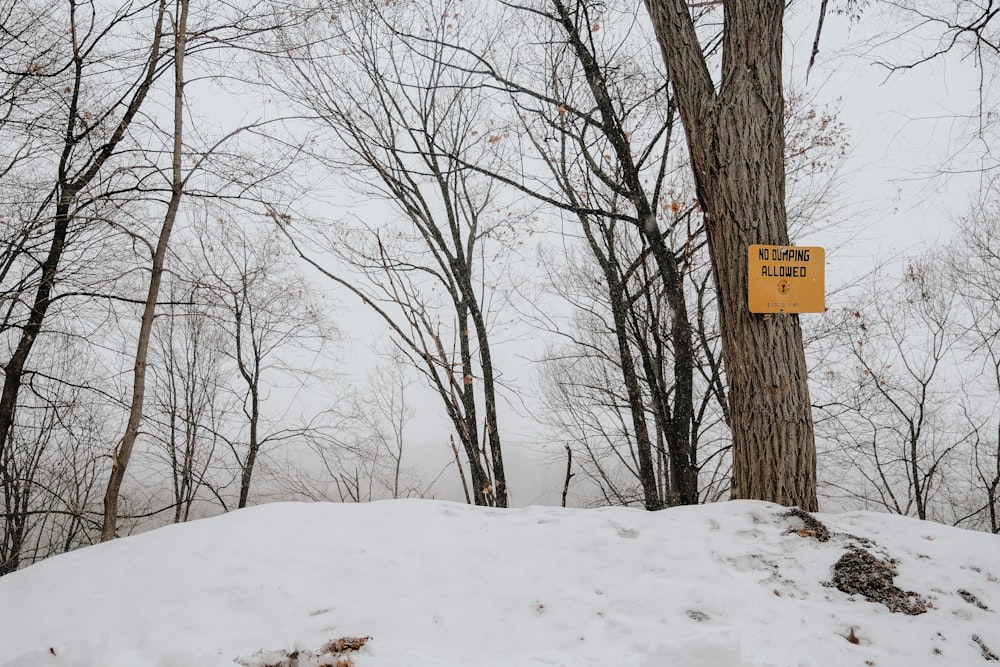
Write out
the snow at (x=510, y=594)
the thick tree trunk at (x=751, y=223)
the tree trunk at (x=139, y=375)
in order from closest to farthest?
the snow at (x=510, y=594) < the thick tree trunk at (x=751, y=223) < the tree trunk at (x=139, y=375)

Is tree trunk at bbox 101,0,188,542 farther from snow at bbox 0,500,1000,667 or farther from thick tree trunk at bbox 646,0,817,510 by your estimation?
thick tree trunk at bbox 646,0,817,510

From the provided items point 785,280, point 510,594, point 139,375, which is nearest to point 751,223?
point 785,280

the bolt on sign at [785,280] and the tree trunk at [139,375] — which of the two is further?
the tree trunk at [139,375]

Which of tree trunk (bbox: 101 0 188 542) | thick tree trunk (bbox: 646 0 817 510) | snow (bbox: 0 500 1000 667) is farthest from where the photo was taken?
tree trunk (bbox: 101 0 188 542)

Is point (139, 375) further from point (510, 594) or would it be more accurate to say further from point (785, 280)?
point (785, 280)

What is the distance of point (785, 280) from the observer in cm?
262

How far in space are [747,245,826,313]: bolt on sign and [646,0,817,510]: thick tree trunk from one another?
5 centimetres

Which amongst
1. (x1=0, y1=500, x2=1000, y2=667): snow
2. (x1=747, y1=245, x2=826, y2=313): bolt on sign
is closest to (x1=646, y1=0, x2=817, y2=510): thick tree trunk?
(x1=747, y1=245, x2=826, y2=313): bolt on sign

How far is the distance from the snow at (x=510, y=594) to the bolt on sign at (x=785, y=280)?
1014 millimetres

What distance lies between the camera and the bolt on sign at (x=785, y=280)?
2602 millimetres

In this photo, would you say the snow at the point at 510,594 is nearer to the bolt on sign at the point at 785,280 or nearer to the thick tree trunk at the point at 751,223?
the thick tree trunk at the point at 751,223

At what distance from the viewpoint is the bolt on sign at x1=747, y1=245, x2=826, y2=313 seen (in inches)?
102

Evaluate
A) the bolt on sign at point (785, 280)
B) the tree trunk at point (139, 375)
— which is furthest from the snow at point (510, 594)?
the tree trunk at point (139, 375)

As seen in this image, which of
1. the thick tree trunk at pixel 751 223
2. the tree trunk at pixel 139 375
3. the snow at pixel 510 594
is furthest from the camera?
the tree trunk at pixel 139 375
